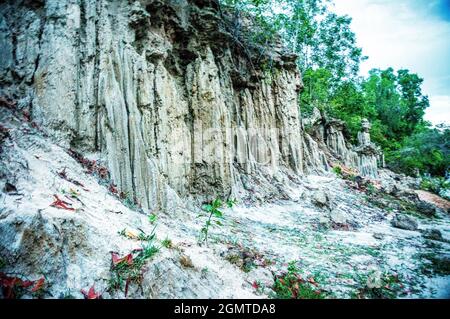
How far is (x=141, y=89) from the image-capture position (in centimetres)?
834

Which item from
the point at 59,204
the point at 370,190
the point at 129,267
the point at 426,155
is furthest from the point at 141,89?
the point at 426,155

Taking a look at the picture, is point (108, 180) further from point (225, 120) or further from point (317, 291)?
point (225, 120)

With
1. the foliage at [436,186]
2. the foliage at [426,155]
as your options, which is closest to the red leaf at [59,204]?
the foliage at [436,186]

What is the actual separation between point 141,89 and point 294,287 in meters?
6.52

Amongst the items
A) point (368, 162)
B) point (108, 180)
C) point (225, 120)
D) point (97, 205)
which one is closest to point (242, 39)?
point (225, 120)

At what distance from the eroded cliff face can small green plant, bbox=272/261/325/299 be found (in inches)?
140

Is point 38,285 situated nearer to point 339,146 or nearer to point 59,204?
point 59,204

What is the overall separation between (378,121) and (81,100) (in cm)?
3470

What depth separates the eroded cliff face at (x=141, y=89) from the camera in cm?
662

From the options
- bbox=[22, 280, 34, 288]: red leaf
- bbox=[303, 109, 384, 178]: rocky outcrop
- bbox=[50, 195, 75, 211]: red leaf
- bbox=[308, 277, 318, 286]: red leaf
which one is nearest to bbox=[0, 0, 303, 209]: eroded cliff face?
bbox=[50, 195, 75, 211]: red leaf

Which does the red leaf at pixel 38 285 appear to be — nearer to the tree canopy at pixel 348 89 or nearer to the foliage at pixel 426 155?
the tree canopy at pixel 348 89

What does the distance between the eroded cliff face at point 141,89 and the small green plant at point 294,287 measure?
11.7 feet

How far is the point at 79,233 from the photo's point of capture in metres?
3.72

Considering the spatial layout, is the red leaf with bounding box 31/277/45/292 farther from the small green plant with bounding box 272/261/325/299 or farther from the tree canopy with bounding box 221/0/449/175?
the tree canopy with bounding box 221/0/449/175
